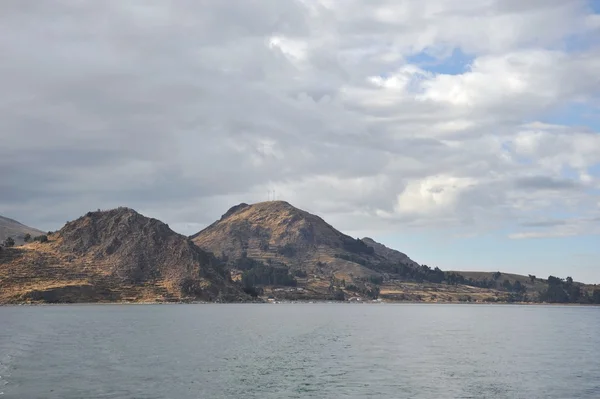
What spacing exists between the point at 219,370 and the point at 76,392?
2616 centimetres

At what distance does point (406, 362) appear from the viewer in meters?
109

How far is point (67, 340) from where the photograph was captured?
447 feet

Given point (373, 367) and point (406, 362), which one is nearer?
point (373, 367)

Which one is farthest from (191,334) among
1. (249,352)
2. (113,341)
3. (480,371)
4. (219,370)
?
(480,371)

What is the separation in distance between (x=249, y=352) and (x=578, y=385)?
60210mm

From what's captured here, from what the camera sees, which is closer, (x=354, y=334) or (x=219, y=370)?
(x=219, y=370)

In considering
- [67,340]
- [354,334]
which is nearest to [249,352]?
[67,340]

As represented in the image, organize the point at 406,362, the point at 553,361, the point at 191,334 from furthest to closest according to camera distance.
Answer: the point at 191,334 → the point at 553,361 → the point at 406,362

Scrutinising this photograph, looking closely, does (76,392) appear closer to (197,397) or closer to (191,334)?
(197,397)

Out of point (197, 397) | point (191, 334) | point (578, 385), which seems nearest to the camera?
point (197, 397)

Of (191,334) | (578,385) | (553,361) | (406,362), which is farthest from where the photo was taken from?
(191,334)

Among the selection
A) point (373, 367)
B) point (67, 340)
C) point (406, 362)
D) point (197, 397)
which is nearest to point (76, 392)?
point (197, 397)

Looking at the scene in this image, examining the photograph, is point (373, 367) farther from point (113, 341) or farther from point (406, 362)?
point (113, 341)

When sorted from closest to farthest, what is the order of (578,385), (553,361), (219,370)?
(578,385), (219,370), (553,361)
